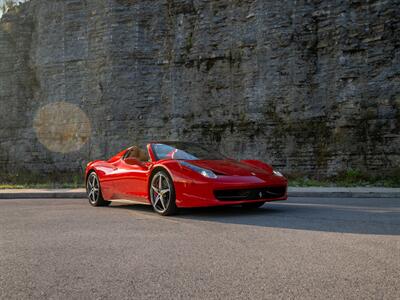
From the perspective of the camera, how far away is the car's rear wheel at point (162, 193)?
24.3 feet

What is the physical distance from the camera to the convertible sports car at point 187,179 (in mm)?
7129

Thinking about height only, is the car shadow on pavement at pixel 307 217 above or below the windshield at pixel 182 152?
below

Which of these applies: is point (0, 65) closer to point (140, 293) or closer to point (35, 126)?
point (35, 126)

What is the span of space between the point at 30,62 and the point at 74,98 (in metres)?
4.28

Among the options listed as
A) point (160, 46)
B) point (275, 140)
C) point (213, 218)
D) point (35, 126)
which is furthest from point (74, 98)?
point (213, 218)

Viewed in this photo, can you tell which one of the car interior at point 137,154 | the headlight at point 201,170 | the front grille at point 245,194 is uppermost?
the car interior at point 137,154

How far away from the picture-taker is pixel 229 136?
68.2 ft

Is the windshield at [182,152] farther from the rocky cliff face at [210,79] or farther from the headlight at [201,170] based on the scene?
the rocky cliff face at [210,79]

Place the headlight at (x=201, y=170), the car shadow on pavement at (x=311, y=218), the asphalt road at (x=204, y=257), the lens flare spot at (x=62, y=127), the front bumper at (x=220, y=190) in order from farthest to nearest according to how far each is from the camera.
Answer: the lens flare spot at (x=62, y=127) < the headlight at (x=201, y=170) < the front bumper at (x=220, y=190) < the car shadow on pavement at (x=311, y=218) < the asphalt road at (x=204, y=257)

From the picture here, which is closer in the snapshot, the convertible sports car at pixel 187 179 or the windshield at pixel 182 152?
the convertible sports car at pixel 187 179

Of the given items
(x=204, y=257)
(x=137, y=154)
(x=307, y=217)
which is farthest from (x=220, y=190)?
(x=204, y=257)

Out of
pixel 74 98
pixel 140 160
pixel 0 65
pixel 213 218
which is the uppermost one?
pixel 0 65

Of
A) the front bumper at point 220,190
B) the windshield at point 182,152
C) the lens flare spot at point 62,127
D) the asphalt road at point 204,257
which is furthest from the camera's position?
the lens flare spot at point 62,127

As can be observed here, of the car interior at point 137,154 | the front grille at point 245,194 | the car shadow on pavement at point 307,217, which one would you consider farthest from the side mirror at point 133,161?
the front grille at point 245,194
